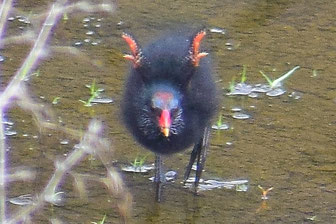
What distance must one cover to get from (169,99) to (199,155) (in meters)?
0.57

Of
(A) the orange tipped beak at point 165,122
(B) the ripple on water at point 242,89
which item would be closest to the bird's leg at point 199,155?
(A) the orange tipped beak at point 165,122

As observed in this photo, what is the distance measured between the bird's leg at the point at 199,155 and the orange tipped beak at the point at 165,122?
0.53 m

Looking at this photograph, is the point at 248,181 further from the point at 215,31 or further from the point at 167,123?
the point at 215,31

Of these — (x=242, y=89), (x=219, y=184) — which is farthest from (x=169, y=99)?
(x=242, y=89)

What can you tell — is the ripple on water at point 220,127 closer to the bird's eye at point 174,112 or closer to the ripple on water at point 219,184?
the ripple on water at point 219,184

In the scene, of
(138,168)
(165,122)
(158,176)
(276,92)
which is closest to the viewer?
(165,122)

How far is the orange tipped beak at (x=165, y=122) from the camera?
4.55 metres

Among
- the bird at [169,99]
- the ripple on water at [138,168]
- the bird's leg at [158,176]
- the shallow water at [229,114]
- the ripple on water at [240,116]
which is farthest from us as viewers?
the ripple on water at [240,116]

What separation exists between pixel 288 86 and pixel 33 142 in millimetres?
1801

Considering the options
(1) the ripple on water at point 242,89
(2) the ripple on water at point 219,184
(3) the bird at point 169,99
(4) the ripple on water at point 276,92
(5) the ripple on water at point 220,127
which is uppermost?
(3) the bird at point 169,99

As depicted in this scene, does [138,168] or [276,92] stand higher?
[276,92]

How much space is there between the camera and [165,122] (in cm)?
456

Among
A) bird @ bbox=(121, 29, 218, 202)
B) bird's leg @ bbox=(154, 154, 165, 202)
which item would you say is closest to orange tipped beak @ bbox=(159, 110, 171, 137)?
bird @ bbox=(121, 29, 218, 202)

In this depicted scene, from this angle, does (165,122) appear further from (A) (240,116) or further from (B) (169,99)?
(A) (240,116)
